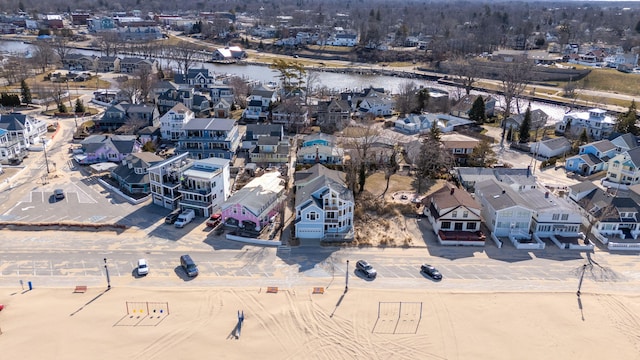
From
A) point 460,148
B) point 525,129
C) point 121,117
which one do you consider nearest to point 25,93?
point 121,117

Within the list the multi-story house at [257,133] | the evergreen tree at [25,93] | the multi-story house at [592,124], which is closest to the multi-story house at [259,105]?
the multi-story house at [257,133]

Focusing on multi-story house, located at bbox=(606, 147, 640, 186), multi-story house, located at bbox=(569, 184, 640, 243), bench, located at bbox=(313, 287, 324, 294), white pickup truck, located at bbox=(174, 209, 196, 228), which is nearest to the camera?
bench, located at bbox=(313, 287, 324, 294)

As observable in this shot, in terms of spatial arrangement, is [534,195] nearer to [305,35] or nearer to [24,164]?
[24,164]

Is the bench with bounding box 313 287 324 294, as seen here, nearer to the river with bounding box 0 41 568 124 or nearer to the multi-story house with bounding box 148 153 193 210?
the multi-story house with bounding box 148 153 193 210

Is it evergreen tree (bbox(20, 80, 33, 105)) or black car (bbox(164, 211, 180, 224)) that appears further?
evergreen tree (bbox(20, 80, 33, 105))

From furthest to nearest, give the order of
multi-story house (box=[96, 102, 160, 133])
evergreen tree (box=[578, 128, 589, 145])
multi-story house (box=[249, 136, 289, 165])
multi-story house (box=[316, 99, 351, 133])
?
multi-story house (box=[316, 99, 351, 133]), multi-story house (box=[96, 102, 160, 133]), evergreen tree (box=[578, 128, 589, 145]), multi-story house (box=[249, 136, 289, 165])

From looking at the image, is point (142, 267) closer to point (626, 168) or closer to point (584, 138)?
point (626, 168)

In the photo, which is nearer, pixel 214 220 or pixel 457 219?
pixel 457 219

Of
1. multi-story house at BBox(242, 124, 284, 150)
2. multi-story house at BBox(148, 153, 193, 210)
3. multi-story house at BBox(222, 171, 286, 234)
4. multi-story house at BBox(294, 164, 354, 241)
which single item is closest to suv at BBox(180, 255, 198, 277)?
multi-story house at BBox(222, 171, 286, 234)
